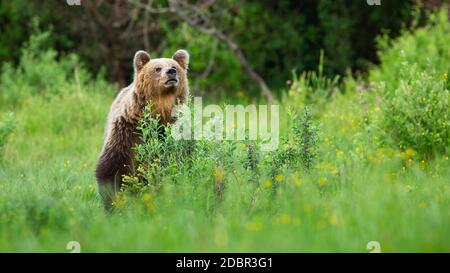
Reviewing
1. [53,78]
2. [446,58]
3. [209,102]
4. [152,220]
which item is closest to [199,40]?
[209,102]

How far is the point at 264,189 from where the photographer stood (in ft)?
19.9

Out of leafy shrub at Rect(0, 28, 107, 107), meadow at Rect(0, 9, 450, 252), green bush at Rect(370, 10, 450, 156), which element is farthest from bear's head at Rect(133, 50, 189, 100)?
leafy shrub at Rect(0, 28, 107, 107)

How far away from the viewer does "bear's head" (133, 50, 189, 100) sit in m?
6.84

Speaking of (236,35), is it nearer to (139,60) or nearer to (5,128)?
(5,128)

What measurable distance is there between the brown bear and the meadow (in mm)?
228

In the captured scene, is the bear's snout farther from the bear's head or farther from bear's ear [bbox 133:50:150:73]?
bear's ear [bbox 133:50:150:73]

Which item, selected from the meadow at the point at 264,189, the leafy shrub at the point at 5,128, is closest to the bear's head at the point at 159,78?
the meadow at the point at 264,189

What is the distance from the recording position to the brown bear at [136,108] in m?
6.65

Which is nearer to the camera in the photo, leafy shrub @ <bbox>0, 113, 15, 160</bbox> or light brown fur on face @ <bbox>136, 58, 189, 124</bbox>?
light brown fur on face @ <bbox>136, 58, 189, 124</bbox>

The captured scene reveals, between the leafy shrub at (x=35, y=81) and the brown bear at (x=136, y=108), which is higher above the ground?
the leafy shrub at (x=35, y=81)

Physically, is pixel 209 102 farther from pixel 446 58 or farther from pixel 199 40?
pixel 446 58

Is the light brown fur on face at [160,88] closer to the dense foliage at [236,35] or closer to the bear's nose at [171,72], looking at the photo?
the bear's nose at [171,72]
